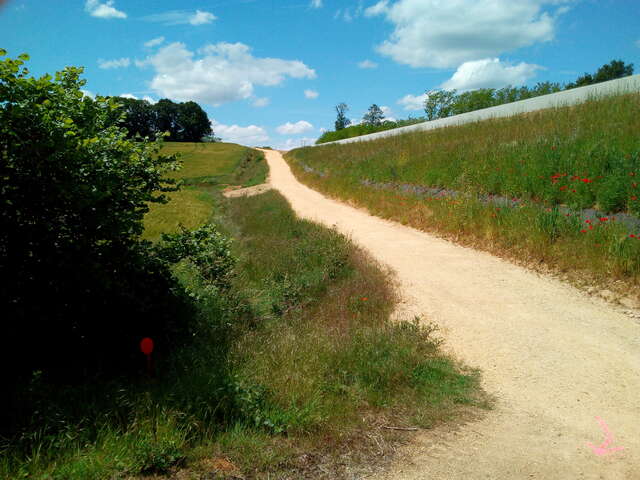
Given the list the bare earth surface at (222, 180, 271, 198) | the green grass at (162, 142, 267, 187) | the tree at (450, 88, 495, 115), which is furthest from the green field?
the tree at (450, 88, 495, 115)

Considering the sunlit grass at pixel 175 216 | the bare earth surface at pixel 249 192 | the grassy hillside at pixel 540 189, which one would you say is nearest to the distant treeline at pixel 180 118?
the bare earth surface at pixel 249 192

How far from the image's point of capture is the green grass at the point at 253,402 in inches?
116

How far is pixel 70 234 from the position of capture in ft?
14.4

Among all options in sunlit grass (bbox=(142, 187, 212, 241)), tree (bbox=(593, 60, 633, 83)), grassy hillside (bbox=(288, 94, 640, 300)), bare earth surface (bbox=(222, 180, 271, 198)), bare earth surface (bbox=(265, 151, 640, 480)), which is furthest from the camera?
tree (bbox=(593, 60, 633, 83))

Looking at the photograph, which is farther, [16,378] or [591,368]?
[591,368]

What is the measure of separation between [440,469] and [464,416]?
0.83 metres

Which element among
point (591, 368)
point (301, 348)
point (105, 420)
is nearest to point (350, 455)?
point (301, 348)

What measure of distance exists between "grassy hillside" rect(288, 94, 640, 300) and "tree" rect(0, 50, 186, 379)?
6.15m

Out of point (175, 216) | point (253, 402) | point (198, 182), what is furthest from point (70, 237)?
point (198, 182)

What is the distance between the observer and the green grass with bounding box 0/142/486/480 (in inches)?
116

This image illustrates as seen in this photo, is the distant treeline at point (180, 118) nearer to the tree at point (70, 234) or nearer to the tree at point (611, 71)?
the tree at point (611, 71)

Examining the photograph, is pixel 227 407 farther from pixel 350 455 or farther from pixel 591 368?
pixel 591 368

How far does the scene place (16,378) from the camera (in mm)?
4020

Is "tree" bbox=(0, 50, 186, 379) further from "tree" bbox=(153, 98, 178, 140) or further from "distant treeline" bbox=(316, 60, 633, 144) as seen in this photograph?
"tree" bbox=(153, 98, 178, 140)
